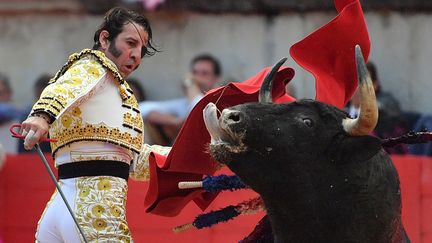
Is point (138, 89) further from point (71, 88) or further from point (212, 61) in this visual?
point (71, 88)

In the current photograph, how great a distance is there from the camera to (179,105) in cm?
813

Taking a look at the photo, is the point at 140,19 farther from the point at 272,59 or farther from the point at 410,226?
the point at 272,59

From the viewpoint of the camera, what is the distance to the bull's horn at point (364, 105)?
4176 mm

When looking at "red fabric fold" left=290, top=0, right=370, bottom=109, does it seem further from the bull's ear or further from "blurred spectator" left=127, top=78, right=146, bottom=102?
"blurred spectator" left=127, top=78, right=146, bottom=102

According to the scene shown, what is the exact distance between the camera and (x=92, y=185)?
4777mm

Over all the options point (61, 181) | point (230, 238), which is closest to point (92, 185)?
point (61, 181)

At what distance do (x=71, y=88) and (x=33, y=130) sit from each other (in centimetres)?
36

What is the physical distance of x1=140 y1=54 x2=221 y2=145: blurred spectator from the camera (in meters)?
7.96

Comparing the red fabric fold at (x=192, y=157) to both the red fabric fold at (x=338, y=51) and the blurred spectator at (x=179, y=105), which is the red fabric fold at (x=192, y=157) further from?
the blurred spectator at (x=179, y=105)

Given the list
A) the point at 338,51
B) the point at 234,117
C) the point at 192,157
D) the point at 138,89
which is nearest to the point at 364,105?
the point at 234,117

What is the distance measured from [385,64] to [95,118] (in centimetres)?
399

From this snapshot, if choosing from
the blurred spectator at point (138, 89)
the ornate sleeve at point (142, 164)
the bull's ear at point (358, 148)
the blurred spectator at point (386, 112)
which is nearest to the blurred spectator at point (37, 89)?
the blurred spectator at point (138, 89)

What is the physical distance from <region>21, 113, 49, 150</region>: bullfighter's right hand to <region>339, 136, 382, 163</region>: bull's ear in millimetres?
970

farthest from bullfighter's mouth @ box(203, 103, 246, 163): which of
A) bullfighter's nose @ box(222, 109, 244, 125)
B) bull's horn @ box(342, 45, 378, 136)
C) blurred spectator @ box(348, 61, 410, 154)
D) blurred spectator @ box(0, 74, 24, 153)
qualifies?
blurred spectator @ box(0, 74, 24, 153)
